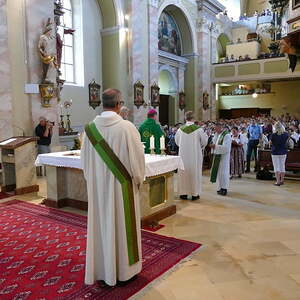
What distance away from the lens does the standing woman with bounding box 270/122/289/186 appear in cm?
780

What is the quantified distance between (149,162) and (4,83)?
17.6ft

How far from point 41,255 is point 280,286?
2568mm

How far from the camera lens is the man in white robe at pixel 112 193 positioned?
309 cm

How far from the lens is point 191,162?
21.7ft

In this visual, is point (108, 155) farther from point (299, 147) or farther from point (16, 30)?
point (299, 147)

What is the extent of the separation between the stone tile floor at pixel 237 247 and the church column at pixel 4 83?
92.6 inches

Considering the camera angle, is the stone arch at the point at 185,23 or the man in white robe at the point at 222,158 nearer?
the man in white robe at the point at 222,158

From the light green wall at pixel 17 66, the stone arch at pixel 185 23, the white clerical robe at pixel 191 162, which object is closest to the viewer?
the white clerical robe at pixel 191 162

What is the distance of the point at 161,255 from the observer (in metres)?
3.91

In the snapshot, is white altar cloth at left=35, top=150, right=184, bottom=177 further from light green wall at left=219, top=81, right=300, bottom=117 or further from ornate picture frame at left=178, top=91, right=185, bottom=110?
light green wall at left=219, top=81, right=300, bottom=117

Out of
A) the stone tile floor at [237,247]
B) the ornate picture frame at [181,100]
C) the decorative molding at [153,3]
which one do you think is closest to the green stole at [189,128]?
the stone tile floor at [237,247]

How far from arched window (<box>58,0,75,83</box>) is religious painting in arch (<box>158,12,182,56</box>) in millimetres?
5798

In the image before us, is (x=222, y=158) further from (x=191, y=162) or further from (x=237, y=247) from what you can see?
(x=237, y=247)

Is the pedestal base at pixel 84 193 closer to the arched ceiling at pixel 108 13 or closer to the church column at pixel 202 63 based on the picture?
the arched ceiling at pixel 108 13
